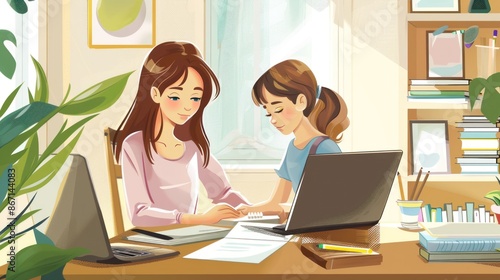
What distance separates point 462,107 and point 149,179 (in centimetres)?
178

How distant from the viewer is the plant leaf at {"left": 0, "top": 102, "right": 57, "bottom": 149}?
2.24ft

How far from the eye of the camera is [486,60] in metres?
3.32


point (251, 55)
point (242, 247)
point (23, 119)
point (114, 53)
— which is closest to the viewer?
point (23, 119)

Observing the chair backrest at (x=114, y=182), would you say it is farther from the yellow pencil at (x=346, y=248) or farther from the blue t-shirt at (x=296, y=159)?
the yellow pencil at (x=346, y=248)

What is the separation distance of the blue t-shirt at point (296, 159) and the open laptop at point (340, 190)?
88 centimetres

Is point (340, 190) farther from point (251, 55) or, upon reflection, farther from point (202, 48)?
point (251, 55)

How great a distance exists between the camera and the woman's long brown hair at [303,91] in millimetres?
2691

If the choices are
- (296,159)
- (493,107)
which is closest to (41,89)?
(493,107)

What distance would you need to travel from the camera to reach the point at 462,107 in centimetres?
318

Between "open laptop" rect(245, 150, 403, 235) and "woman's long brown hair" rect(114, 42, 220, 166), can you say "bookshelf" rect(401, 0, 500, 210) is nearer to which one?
"woman's long brown hair" rect(114, 42, 220, 166)

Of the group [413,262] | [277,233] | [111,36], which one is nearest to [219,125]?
[111,36]

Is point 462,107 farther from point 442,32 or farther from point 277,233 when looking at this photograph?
point 277,233


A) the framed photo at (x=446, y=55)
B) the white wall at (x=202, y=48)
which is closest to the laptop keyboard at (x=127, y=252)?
the white wall at (x=202, y=48)

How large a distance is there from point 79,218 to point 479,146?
2.53 metres
